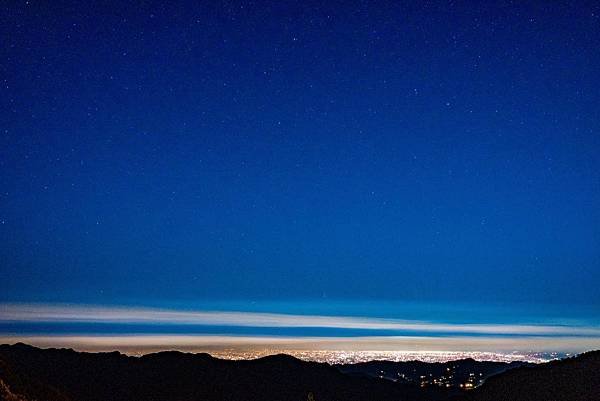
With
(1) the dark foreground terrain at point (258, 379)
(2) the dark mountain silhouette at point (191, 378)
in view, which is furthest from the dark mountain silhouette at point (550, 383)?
(2) the dark mountain silhouette at point (191, 378)

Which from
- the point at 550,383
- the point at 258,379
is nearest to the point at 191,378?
the point at 258,379

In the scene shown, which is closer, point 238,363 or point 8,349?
point 8,349

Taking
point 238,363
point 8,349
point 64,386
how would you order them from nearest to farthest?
point 64,386, point 8,349, point 238,363

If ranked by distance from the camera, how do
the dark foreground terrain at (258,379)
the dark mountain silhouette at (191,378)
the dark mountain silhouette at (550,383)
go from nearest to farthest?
the dark mountain silhouette at (550,383) → the dark foreground terrain at (258,379) → the dark mountain silhouette at (191,378)

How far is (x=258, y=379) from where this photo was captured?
11281 cm

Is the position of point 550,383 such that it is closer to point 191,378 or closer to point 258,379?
point 258,379

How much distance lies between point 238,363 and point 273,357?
8888 mm

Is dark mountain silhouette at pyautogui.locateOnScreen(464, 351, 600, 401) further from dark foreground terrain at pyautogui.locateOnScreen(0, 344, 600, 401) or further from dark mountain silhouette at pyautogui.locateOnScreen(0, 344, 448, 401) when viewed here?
dark mountain silhouette at pyautogui.locateOnScreen(0, 344, 448, 401)

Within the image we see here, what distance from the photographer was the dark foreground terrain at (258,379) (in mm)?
76062

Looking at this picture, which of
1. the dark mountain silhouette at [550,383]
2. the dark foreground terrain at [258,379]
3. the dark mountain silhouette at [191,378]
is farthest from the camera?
the dark mountain silhouette at [191,378]

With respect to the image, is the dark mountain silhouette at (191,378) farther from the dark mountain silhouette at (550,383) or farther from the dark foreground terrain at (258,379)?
the dark mountain silhouette at (550,383)

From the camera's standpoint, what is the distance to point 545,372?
7788 centimetres

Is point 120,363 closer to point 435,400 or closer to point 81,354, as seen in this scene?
point 81,354

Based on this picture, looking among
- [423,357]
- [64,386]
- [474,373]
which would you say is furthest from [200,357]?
[423,357]
